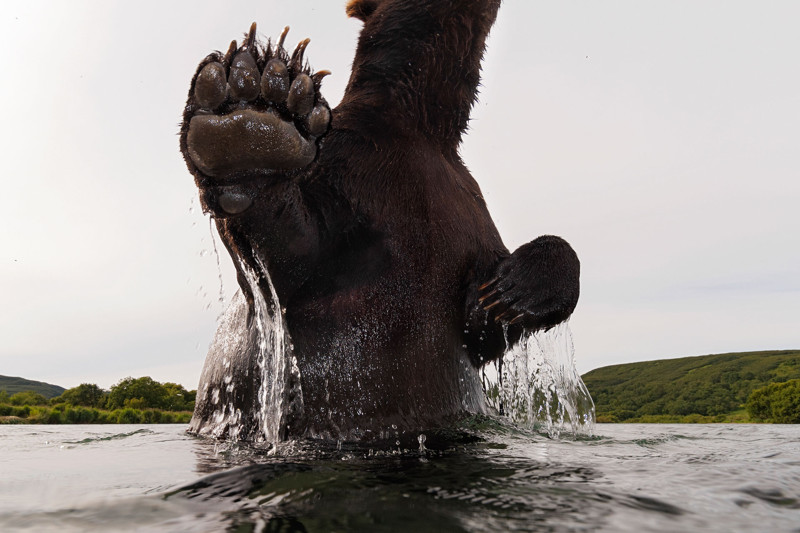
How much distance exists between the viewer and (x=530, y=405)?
4.14m

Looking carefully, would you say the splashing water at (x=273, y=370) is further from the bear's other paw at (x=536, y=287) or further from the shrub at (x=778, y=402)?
the shrub at (x=778, y=402)

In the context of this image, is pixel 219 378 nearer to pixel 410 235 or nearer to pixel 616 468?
pixel 410 235

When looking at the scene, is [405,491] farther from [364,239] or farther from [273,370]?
[364,239]

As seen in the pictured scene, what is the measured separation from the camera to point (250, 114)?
8.61 ft

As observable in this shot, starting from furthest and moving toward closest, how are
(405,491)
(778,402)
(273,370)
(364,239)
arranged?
(778,402) < (364,239) < (273,370) < (405,491)

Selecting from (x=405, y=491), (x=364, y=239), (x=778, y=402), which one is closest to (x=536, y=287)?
(x=364, y=239)

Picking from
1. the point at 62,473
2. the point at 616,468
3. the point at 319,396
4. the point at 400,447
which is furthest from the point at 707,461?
the point at 62,473

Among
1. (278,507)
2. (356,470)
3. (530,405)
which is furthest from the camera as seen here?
(530,405)

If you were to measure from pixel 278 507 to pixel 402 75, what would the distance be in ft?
8.35

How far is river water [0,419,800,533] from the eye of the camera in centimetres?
163

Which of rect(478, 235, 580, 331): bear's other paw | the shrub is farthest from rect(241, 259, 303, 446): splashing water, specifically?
the shrub

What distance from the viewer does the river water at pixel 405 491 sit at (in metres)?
1.63

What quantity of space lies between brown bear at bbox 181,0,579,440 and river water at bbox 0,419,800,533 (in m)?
0.36

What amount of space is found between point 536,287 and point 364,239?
0.93 m
